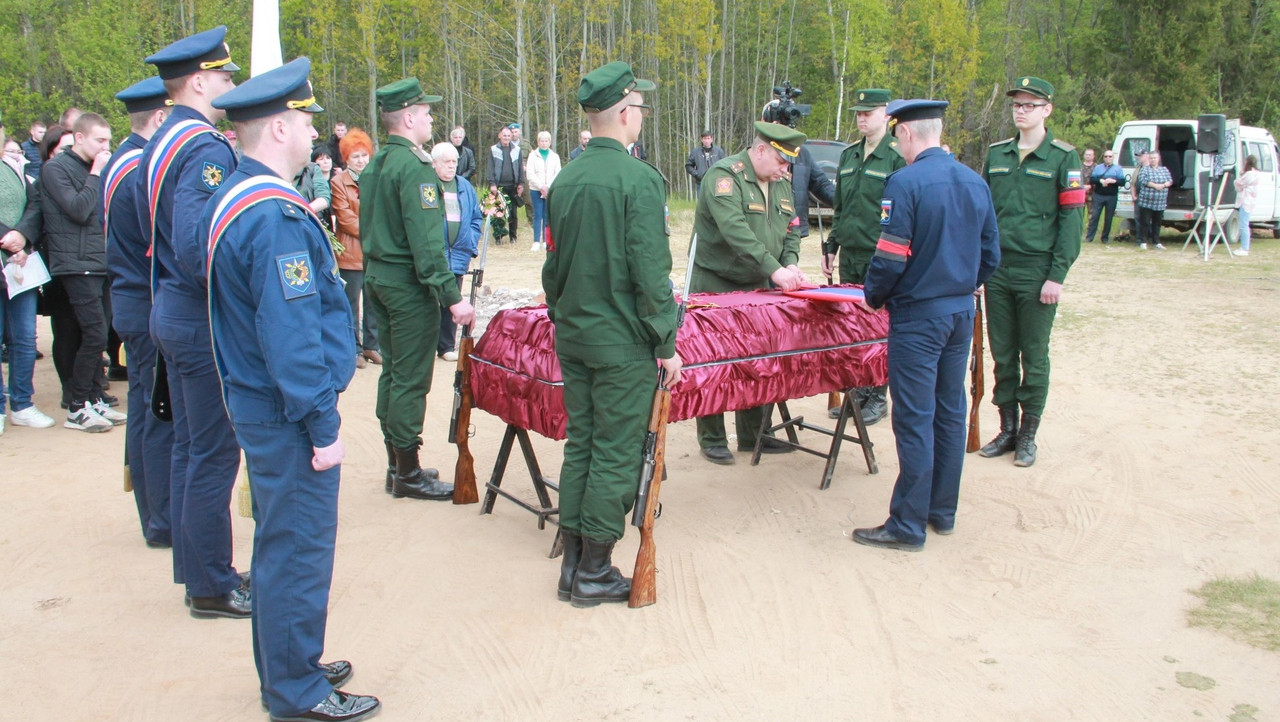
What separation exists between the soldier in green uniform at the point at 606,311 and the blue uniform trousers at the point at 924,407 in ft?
3.98

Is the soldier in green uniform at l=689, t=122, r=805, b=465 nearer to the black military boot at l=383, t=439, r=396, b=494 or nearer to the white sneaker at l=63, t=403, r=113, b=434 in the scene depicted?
the black military boot at l=383, t=439, r=396, b=494

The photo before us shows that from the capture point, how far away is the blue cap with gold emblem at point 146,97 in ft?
13.3

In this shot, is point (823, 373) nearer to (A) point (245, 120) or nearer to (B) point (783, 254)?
(B) point (783, 254)

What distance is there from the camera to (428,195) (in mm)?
4734

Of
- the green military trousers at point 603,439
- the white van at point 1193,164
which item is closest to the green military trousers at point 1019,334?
the green military trousers at point 603,439

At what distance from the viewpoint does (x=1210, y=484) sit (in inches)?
203

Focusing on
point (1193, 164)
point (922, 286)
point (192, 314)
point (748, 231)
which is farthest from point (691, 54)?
point (192, 314)

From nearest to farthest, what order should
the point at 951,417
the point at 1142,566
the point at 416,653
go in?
1. the point at 416,653
2. the point at 1142,566
3. the point at 951,417

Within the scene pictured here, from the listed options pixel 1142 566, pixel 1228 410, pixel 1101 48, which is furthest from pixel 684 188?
pixel 1142 566

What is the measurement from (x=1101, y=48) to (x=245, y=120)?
110 ft

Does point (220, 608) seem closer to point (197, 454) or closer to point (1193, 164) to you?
point (197, 454)

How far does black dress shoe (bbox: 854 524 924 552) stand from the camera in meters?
4.39

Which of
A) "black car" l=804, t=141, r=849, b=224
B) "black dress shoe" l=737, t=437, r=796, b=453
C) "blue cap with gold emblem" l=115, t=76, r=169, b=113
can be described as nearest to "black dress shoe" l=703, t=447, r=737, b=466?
"black dress shoe" l=737, t=437, r=796, b=453

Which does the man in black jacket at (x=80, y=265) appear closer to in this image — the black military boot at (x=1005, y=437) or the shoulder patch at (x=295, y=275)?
the shoulder patch at (x=295, y=275)
